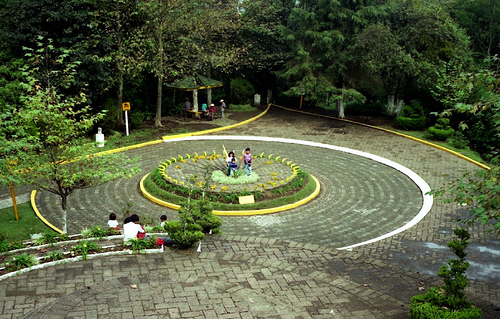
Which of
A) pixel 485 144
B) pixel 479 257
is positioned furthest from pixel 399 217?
pixel 485 144

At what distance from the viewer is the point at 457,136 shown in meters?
25.7

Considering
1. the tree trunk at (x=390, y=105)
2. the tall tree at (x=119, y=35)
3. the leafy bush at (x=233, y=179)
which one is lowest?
the leafy bush at (x=233, y=179)

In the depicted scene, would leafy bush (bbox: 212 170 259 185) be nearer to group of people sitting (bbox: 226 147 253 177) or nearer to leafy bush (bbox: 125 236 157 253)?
group of people sitting (bbox: 226 147 253 177)

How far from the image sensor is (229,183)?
18.5m

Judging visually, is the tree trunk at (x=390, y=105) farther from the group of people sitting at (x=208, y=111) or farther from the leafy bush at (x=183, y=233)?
the leafy bush at (x=183, y=233)

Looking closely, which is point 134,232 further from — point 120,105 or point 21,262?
point 120,105

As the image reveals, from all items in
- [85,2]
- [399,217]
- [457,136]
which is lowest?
[399,217]

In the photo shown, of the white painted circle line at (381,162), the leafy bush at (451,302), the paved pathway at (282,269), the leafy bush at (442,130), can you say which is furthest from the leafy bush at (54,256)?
the leafy bush at (442,130)

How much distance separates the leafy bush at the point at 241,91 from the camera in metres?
33.1

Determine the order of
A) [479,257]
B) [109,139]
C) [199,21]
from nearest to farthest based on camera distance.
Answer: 1. [479,257]
2. [109,139]
3. [199,21]

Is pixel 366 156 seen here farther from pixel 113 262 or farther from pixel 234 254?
pixel 113 262

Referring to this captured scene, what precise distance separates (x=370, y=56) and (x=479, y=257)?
16601 millimetres

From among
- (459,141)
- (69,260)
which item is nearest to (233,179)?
(69,260)

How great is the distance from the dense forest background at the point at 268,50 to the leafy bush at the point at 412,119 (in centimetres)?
6
